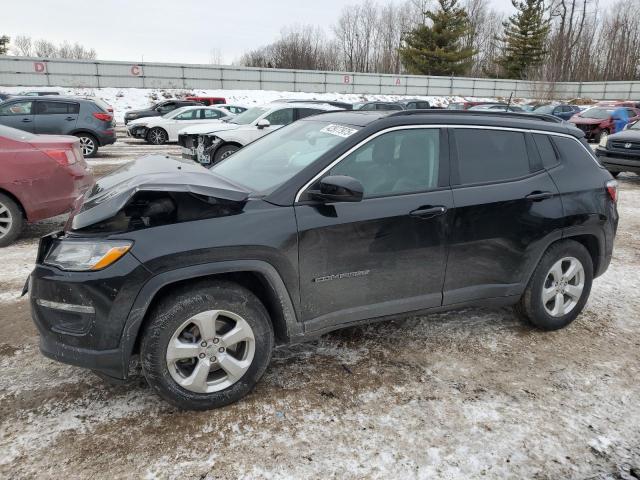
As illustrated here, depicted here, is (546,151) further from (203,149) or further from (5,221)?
(203,149)

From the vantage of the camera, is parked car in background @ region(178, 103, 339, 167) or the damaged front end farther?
parked car in background @ region(178, 103, 339, 167)

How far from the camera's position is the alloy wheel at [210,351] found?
8.62 feet

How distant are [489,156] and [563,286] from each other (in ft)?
4.17

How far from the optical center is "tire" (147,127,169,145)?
17.5 metres

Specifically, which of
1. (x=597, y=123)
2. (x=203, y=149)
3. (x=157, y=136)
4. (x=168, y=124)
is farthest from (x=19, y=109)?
(x=597, y=123)

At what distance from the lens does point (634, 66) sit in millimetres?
57531

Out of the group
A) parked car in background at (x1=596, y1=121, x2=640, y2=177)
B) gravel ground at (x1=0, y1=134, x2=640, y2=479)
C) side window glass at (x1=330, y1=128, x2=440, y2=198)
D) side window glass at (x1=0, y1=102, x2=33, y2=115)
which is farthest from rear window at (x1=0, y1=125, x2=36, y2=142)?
parked car in background at (x1=596, y1=121, x2=640, y2=177)

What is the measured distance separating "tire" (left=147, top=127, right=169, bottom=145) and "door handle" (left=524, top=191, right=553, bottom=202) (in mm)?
16226

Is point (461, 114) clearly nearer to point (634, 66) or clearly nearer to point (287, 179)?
point (287, 179)

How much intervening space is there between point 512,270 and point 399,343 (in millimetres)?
1005

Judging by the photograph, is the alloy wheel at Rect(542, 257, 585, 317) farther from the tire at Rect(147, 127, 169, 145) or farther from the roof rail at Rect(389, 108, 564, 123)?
the tire at Rect(147, 127, 169, 145)

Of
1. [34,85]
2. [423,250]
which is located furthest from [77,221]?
[34,85]

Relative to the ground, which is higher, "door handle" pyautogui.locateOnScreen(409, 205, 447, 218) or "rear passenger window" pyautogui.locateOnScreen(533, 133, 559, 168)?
"rear passenger window" pyautogui.locateOnScreen(533, 133, 559, 168)

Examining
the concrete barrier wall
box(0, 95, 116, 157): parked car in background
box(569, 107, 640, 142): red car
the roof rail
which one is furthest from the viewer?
the concrete barrier wall
